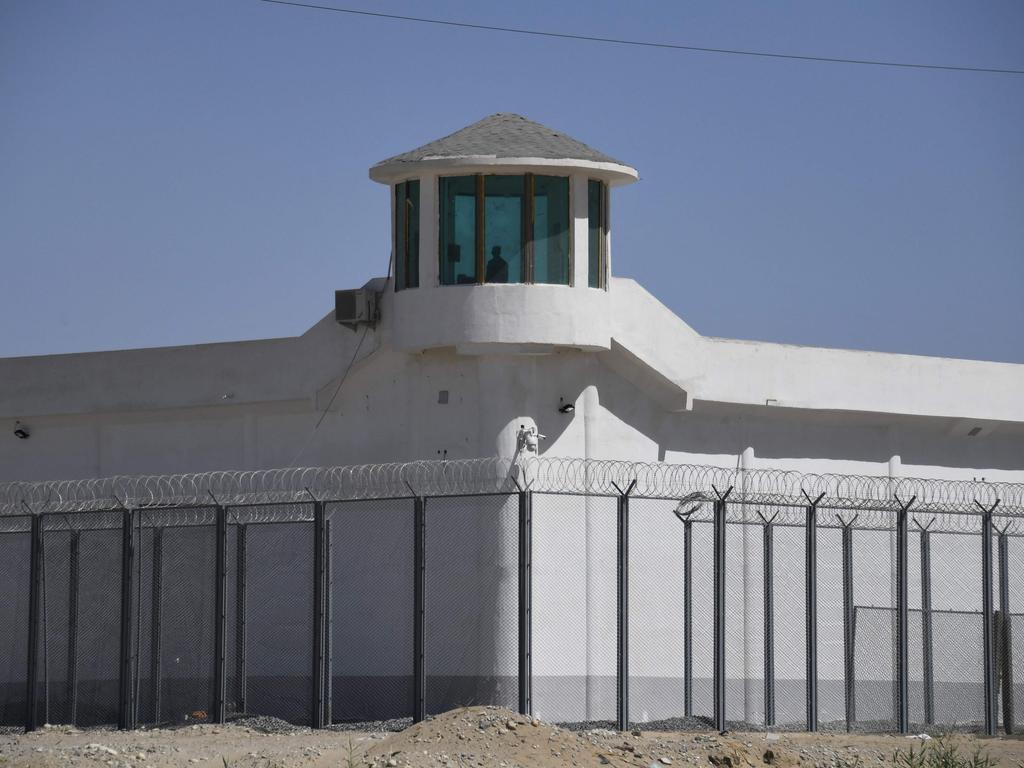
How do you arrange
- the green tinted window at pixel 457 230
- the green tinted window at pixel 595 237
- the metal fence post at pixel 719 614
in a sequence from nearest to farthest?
the metal fence post at pixel 719 614 < the green tinted window at pixel 457 230 < the green tinted window at pixel 595 237

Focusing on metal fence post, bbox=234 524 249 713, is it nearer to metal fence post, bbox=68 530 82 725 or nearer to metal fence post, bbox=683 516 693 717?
metal fence post, bbox=68 530 82 725

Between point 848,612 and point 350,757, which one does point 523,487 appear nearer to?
point 848,612

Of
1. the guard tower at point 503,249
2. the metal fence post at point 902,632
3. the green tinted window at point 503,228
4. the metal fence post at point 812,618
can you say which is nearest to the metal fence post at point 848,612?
the metal fence post at point 902,632

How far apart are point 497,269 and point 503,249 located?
0.25m

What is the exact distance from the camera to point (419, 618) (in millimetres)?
19328

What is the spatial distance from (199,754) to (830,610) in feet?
32.1

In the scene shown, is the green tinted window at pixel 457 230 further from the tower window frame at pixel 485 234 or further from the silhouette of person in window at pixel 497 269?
the silhouette of person in window at pixel 497 269

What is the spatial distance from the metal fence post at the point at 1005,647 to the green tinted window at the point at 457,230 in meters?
6.97

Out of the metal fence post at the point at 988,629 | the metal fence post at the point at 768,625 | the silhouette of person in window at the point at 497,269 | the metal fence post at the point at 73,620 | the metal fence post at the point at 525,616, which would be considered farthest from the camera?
the silhouette of person in window at the point at 497,269

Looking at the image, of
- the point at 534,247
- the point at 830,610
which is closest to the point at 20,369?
the point at 534,247

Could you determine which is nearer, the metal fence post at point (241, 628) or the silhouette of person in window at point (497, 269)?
the metal fence post at point (241, 628)

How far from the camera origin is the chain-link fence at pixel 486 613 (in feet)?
69.3

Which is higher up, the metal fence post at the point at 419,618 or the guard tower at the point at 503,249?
the guard tower at the point at 503,249

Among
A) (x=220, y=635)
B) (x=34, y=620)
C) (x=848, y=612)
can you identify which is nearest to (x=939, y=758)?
(x=848, y=612)
